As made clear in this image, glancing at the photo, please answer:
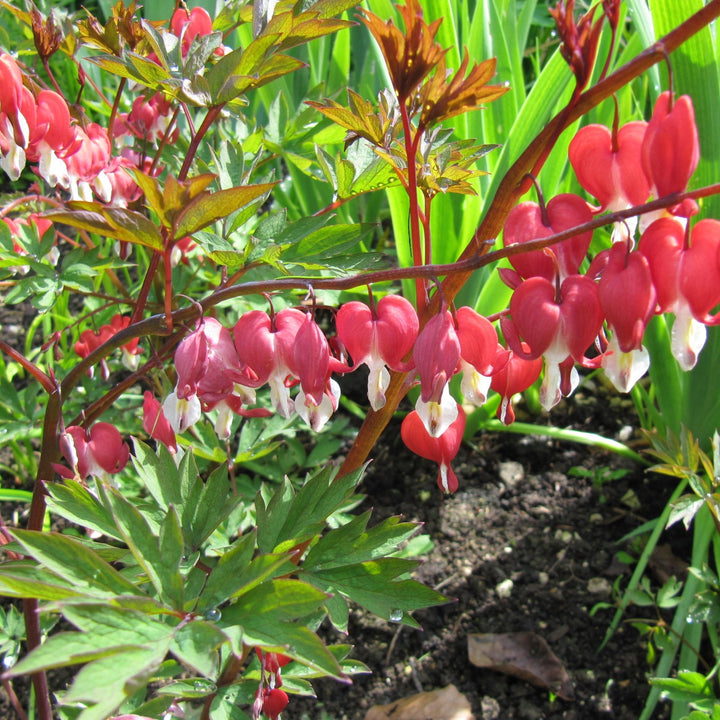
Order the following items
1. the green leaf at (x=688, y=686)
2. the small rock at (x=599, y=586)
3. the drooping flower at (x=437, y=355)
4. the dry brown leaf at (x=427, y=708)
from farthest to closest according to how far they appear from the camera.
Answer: the small rock at (x=599, y=586) < the dry brown leaf at (x=427, y=708) < the green leaf at (x=688, y=686) < the drooping flower at (x=437, y=355)

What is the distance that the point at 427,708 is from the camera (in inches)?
52.2

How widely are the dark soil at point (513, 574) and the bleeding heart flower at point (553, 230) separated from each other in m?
0.77

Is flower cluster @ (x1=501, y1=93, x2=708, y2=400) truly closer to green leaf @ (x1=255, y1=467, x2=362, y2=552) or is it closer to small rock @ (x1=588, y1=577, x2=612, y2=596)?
green leaf @ (x1=255, y1=467, x2=362, y2=552)

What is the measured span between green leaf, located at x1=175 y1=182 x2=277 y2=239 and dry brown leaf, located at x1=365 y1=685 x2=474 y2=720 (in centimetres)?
101

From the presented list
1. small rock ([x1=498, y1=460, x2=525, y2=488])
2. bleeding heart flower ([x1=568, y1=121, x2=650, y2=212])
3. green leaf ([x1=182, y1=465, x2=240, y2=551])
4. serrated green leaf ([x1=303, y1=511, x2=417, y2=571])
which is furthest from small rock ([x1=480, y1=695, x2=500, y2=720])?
bleeding heart flower ([x1=568, y1=121, x2=650, y2=212])

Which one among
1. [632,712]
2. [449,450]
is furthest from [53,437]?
[632,712]

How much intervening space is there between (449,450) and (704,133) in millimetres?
1069

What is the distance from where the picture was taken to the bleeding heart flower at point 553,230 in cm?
67

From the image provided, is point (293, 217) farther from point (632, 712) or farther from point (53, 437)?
point (632, 712)

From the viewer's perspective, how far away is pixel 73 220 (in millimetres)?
630

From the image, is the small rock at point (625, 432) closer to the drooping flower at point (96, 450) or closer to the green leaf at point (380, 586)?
the green leaf at point (380, 586)

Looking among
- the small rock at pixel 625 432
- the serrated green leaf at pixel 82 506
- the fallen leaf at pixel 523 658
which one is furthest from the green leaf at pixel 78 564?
the small rock at pixel 625 432

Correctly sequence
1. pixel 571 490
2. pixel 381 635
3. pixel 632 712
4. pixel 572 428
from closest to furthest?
pixel 632 712
pixel 381 635
pixel 571 490
pixel 572 428

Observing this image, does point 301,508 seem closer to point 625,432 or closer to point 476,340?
point 476,340
